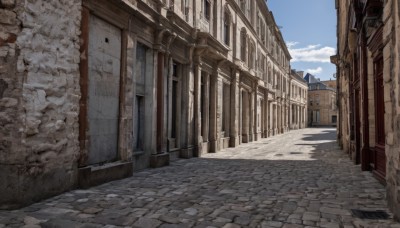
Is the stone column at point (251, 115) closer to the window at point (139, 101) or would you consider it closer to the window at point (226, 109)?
the window at point (226, 109)

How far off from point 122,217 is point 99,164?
→ 2822 mm

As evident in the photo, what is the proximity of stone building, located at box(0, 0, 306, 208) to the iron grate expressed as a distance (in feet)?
16.3

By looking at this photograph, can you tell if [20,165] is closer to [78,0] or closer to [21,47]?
[21,47]

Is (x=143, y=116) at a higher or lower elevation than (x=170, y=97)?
lower

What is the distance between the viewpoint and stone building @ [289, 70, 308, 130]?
42375 millimetres

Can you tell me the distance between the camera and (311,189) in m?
6.68

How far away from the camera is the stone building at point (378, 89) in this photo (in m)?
4.64

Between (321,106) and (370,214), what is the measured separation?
56205 millimetres

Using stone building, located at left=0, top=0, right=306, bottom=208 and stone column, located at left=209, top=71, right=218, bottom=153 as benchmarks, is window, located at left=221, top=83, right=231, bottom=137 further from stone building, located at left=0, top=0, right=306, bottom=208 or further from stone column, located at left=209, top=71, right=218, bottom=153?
stone column, located at left=209, top=71, right=218, bottom=153

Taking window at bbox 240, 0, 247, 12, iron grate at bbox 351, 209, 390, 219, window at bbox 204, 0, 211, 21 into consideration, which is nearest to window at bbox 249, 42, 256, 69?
window at bbox 240, 0, 247, 12

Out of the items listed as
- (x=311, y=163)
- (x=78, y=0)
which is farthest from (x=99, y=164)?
(x=311, y=163)

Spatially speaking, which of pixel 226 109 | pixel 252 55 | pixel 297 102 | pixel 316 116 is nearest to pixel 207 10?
pixel 226 109

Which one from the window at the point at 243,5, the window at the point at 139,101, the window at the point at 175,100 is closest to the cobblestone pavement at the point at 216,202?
the window at the point at 139,101

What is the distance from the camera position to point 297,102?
44.9 meters
